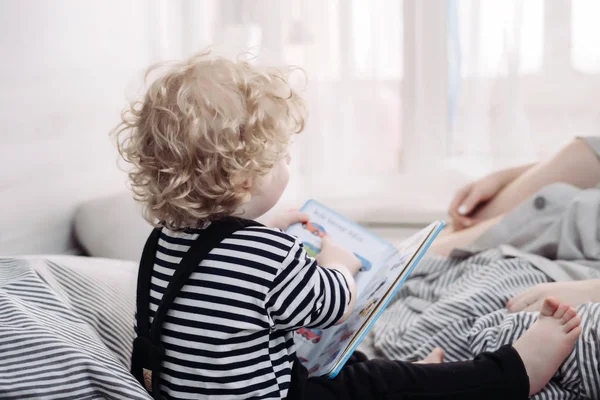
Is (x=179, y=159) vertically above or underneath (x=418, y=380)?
above

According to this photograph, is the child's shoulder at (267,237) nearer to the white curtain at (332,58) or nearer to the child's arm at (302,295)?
the child's arm at (302,295)

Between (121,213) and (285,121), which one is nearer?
(285,121)

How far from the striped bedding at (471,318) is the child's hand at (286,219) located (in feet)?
0.94

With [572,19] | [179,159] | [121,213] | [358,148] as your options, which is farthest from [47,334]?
[572,19]

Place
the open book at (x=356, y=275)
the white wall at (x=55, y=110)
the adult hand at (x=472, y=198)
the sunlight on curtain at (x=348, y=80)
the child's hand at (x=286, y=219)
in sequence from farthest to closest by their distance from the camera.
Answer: the sunlight on curtain at (x=348, y=80), the adult hand at (x=472, y=198), the white wall at (x=55, y=110), the child's hand at (x=286, y=219), the open book at (x=356, y=275)

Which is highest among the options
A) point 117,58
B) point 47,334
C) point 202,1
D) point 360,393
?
point 202,1

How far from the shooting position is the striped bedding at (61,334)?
2.54 feet

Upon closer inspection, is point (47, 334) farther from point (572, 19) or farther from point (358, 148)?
point (572, 19)

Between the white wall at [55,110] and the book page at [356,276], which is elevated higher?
the white wall at [55,110]

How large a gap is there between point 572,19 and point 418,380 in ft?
4.27

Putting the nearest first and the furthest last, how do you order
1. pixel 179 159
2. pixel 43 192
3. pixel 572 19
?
1. pixel 179 159
2. pixel 43 192
3. pixel 572 19

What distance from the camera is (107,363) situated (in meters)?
0.81

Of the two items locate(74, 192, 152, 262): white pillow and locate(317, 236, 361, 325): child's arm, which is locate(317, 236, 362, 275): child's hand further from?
locate(74, 192, 152, 262): white pillow

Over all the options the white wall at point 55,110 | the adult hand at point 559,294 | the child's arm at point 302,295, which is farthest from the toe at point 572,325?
the white wall at point 55,110
